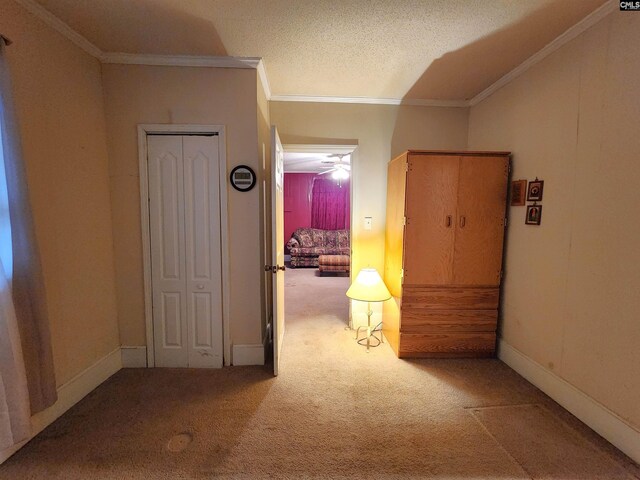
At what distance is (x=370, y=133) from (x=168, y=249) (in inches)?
90.1

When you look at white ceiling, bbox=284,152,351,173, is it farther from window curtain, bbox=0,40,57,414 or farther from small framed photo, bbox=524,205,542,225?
window curtain, bbox=0,40,57,414

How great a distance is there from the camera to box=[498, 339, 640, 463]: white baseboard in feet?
5.16

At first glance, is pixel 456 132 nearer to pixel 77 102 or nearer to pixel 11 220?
pixel 77 102

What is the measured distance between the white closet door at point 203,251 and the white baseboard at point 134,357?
0.39 metres

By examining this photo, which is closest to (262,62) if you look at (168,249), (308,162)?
(168,249)

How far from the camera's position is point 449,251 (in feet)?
8.26

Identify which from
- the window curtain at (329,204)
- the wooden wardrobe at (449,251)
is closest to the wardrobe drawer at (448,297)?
the wooden wardrobe at (449,251)

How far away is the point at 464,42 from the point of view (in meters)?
2.03

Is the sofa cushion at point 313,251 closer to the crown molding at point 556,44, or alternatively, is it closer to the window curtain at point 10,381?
the crown molding at point 556,44

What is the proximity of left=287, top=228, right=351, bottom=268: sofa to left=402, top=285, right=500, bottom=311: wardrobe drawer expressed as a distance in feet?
13.5

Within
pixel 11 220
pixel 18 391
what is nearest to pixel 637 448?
pixel 18 391

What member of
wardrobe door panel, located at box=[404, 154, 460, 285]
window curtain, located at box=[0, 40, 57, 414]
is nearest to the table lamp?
wardrobe door panel, located at box=[404, 154, 460, 285]

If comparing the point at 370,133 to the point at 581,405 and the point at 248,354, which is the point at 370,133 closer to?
the point at 248,354

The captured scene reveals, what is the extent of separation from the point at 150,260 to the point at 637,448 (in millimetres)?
3359
